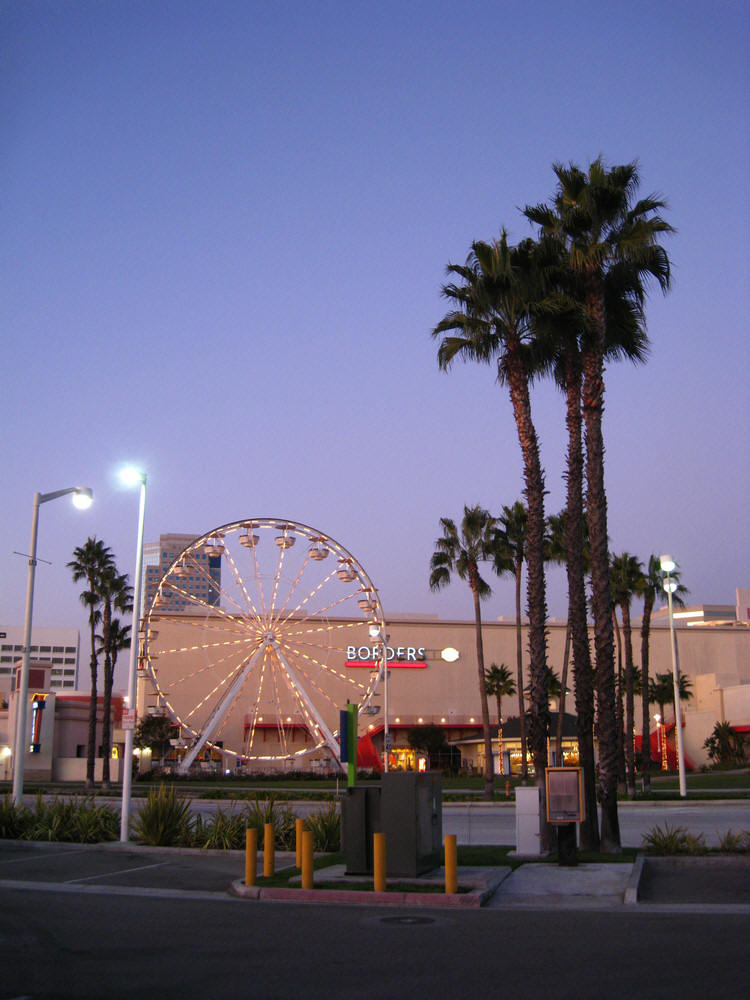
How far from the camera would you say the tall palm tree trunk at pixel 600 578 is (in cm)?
1922

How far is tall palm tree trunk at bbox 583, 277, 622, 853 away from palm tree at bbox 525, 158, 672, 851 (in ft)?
0.07

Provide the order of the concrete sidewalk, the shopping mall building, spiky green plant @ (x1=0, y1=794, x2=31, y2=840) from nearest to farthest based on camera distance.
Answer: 1. the concrete sidewalk
2. spiky green plant @ (x1=0, y1=794, x2=31, y2=840)
3. the shopping mall building

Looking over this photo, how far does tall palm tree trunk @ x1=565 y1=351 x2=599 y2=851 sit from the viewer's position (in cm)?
1972

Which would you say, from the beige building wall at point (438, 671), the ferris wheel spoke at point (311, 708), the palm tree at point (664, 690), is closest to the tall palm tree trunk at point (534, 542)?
the ferris wheel spoke at point (311, 708)

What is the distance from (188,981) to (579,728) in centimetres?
1248

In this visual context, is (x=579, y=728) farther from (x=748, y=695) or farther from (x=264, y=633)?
(x=748, y=695)

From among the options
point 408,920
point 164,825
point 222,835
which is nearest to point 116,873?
point 222,835

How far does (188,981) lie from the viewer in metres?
8.88

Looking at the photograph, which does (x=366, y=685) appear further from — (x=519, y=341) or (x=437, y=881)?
(x=437, y=881)

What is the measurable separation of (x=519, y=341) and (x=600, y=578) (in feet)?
22.6

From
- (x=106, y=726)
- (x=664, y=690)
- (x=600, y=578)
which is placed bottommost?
(x=106, y=726)

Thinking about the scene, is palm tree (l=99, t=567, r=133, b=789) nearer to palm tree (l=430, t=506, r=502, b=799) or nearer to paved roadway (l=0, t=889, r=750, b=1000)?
palm tree (l=430, t=506, r=502, b=799)

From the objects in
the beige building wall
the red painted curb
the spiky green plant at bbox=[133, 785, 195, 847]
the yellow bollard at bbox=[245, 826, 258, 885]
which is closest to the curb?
the red painted curb

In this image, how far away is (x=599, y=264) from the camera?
21906 millimetres
